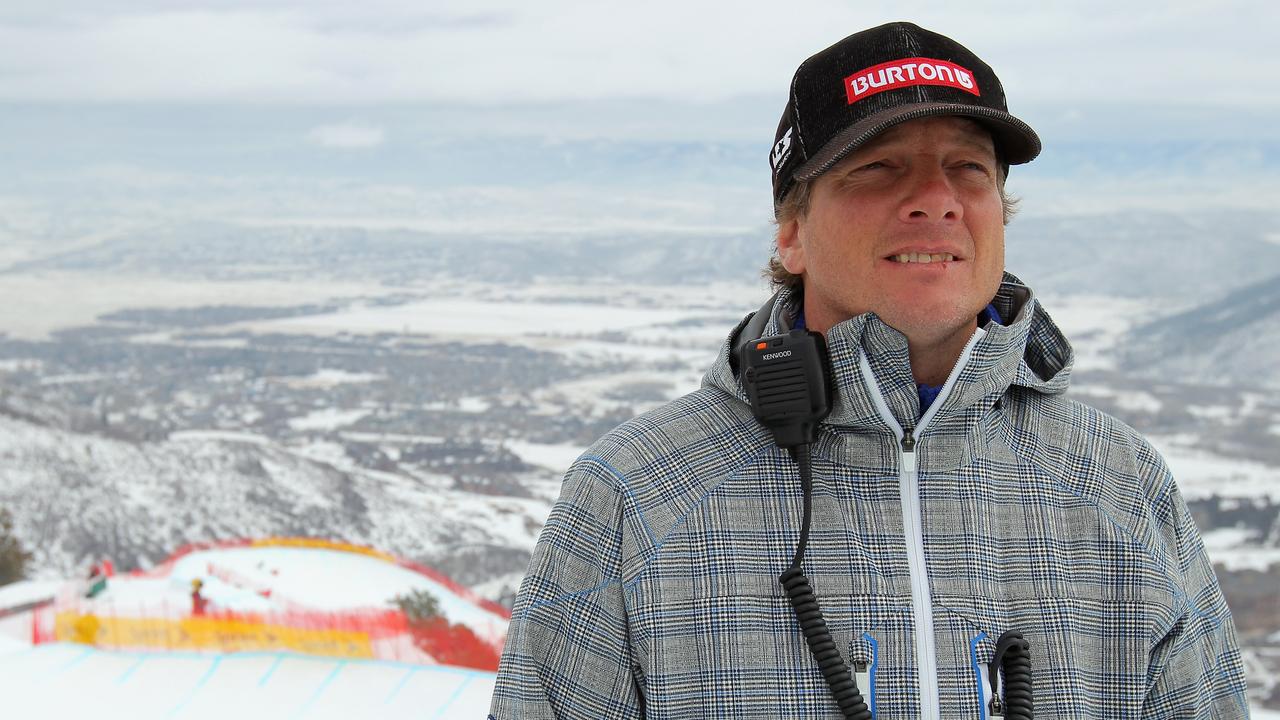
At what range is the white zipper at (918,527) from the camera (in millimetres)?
1198

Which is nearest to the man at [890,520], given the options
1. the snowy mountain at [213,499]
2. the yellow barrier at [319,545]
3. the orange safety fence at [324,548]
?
the orange safety fence at [324,548]

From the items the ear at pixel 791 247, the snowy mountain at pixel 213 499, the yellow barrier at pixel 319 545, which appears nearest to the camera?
the ear at pixel 791 247

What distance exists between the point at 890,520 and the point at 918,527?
3 centimetres

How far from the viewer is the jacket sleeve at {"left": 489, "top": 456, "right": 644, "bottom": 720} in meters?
1.22

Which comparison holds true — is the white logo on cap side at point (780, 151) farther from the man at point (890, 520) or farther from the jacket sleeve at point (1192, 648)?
the jacket sleeve at point (1192, 648)

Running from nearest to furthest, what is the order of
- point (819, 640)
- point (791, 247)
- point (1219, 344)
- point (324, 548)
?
point (819, 640)
point (791, 247)
point (324, 548)
point (1219, 344)

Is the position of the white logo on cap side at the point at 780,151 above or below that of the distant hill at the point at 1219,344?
below

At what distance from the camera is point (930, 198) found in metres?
1.28

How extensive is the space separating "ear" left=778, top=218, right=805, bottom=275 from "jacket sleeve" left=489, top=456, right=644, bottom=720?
0.40 metres

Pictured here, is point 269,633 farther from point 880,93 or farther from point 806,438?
point 880,93

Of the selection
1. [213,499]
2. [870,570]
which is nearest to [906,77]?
[870,570]

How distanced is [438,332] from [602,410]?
74.5 feet

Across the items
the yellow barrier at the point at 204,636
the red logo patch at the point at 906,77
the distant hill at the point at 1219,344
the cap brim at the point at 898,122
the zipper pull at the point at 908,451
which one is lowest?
the yellow barrier at the point at 204,636

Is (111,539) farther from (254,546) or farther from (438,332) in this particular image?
(254,546)
